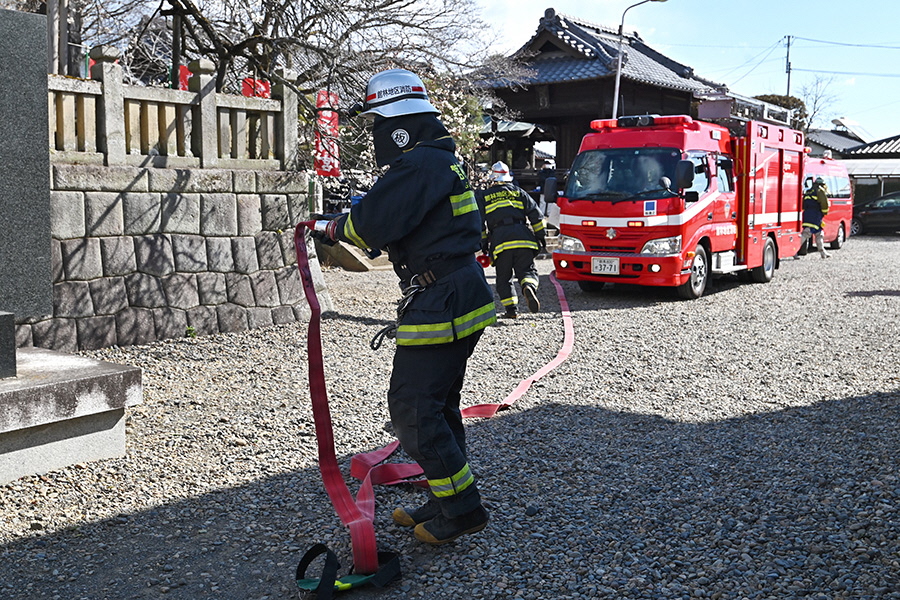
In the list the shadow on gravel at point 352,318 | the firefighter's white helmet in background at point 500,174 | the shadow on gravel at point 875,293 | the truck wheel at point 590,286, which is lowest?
the shadow on gravel at point 352,318

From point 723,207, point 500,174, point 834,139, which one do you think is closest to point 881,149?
point 834,139

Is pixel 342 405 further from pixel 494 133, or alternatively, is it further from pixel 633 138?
pixel 494 133

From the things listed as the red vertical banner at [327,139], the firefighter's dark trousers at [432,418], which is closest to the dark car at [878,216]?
the red vertical banner at [327,139]

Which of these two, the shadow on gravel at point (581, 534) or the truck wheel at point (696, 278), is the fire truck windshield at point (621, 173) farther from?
the shadow on gravel at point (581, 534)

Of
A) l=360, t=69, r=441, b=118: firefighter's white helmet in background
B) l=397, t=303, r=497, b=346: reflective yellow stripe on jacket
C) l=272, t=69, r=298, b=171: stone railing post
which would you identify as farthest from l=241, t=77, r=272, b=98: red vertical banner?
l=397, t=303, r=497, b=346: reflective yellow stripe on jacket

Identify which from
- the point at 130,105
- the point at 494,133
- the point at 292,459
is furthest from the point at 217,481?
the point at 494,133

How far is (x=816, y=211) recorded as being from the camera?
68.1ft

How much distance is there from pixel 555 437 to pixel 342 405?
173cm

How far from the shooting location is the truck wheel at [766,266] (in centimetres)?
1479

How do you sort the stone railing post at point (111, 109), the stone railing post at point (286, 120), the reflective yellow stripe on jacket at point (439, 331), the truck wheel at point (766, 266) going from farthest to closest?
the truck wheel at point (766, 266) < the stone railing post at point (286, 120) < the stone railing post at point (111, 109) < the reflective yellow stripe on jacket at point (439, 331)

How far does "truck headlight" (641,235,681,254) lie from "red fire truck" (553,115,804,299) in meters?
0.01

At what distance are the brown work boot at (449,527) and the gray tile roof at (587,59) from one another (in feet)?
68.0

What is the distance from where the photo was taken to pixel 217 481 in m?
4.70

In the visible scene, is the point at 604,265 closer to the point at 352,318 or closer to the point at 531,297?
the point at 531,297
